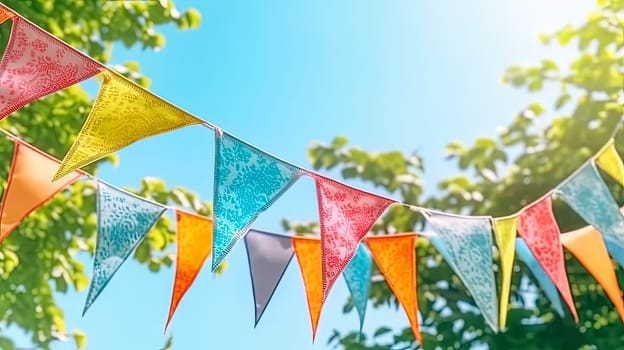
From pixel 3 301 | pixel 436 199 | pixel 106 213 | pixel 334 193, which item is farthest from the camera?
pixel 436 199

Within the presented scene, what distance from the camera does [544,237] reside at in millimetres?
4301

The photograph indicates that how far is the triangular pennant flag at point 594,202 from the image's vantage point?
413 cm

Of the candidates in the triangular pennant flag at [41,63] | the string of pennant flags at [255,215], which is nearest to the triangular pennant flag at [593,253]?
the string of pennant flags at [255,215]

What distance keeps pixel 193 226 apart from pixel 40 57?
184 cm

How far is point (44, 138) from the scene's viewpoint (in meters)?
5.89

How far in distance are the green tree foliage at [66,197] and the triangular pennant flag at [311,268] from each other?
1.78 meters

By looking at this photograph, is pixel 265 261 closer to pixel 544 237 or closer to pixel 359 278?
pixel 359 278

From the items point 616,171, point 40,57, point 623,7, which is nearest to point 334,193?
point 40,57

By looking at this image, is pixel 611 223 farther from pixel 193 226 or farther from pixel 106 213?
pixel 106 213

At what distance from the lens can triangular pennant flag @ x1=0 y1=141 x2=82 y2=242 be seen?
12.9 feet

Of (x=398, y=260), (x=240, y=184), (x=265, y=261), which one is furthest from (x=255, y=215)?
(x=398, y=260)

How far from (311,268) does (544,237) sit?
1.35 m

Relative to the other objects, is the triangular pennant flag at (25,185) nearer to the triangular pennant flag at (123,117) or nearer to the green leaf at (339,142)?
the triangular pennant flag at (123,117)

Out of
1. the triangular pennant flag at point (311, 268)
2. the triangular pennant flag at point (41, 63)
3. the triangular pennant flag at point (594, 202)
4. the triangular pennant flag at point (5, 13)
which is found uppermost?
the triangular pennant flag at point (5, 13)
